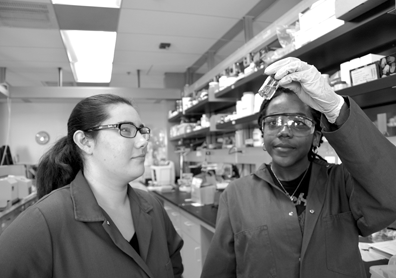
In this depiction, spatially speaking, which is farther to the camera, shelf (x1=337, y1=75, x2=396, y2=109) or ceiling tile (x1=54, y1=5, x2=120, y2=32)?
ceiling tile (x1=54, y1=5, x2=120, y2=32)

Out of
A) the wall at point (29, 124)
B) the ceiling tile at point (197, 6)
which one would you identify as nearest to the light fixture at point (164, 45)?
the ceiling tile at point (197, 6)

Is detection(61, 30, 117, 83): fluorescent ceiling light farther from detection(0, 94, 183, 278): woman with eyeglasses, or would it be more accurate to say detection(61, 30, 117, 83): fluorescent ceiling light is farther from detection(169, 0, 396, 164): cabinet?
detection(0, 94, 183, 278): woman with eyeglasses

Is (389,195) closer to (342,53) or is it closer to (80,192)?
(80,192)

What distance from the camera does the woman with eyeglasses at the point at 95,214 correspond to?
953 millimetres

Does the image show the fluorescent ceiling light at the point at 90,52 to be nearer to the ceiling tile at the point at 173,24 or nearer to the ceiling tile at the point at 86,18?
the ceiling tile at the point at 86,18

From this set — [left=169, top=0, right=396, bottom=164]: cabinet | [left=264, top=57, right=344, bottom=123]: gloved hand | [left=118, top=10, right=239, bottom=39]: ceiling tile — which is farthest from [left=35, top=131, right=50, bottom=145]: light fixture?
[left=264, top=57, right=344, bottom=123]: gloved hand

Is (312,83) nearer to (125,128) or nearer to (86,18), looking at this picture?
(125,128)

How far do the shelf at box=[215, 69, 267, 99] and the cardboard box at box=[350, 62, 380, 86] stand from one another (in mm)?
743

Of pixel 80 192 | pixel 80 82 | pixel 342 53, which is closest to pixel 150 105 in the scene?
pixel 80 82

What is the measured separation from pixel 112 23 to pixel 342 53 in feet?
7.53

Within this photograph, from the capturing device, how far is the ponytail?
1.26m

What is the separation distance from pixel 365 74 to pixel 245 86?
1.24 m

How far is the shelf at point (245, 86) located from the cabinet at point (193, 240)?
121 centimetres

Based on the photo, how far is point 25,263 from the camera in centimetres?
91
